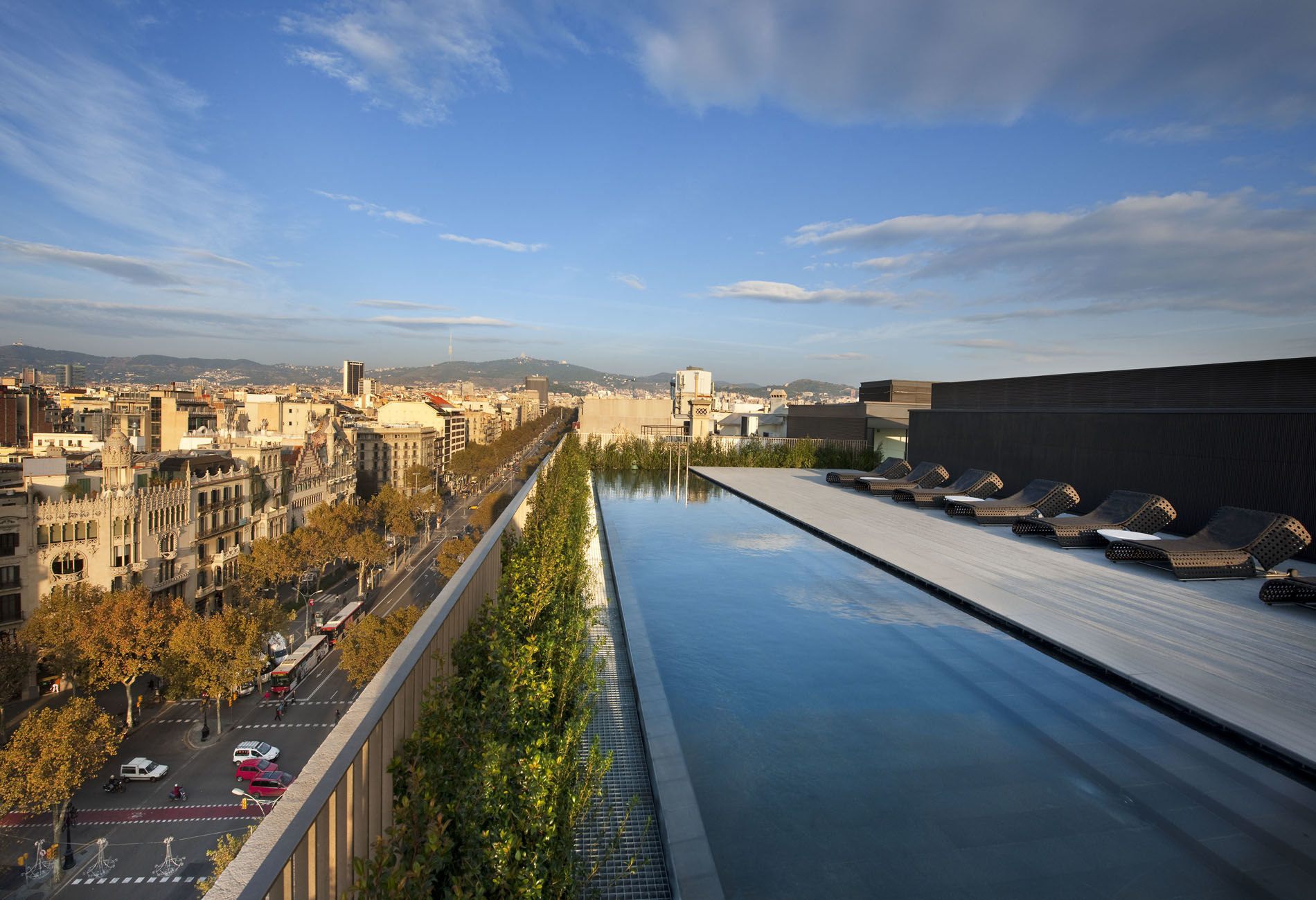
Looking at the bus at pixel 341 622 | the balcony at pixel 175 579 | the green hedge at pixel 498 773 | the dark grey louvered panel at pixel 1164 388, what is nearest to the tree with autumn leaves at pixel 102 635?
the balcony at pixel 175 579

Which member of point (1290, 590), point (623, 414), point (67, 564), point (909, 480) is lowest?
point (67, 564)

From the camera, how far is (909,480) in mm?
11945

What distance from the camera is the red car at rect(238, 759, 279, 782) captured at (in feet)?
57.5

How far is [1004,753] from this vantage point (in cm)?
285

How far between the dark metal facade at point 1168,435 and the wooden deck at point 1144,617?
1.13m

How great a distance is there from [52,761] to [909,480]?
19.2 m

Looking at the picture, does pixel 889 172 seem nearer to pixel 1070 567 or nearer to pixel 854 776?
pixel 1070 567

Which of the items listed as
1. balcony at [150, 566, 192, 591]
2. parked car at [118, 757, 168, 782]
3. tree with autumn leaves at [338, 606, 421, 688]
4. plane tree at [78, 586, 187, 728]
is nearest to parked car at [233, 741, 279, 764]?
parked car at [118, 757, 168, 782]

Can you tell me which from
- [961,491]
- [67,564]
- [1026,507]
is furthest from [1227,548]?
[67,564]

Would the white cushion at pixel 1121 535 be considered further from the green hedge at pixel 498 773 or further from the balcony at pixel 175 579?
the balcony at pixel 175 579

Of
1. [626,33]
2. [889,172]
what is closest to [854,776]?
[626,33]

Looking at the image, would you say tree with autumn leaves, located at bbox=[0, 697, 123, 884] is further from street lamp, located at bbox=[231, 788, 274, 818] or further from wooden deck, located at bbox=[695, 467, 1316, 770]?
wooden deck, located at bbox=[695, 467, 1316, 770]

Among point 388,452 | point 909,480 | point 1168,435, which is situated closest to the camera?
point 1168,435

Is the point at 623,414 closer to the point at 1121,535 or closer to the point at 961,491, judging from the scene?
the point at 961,491
